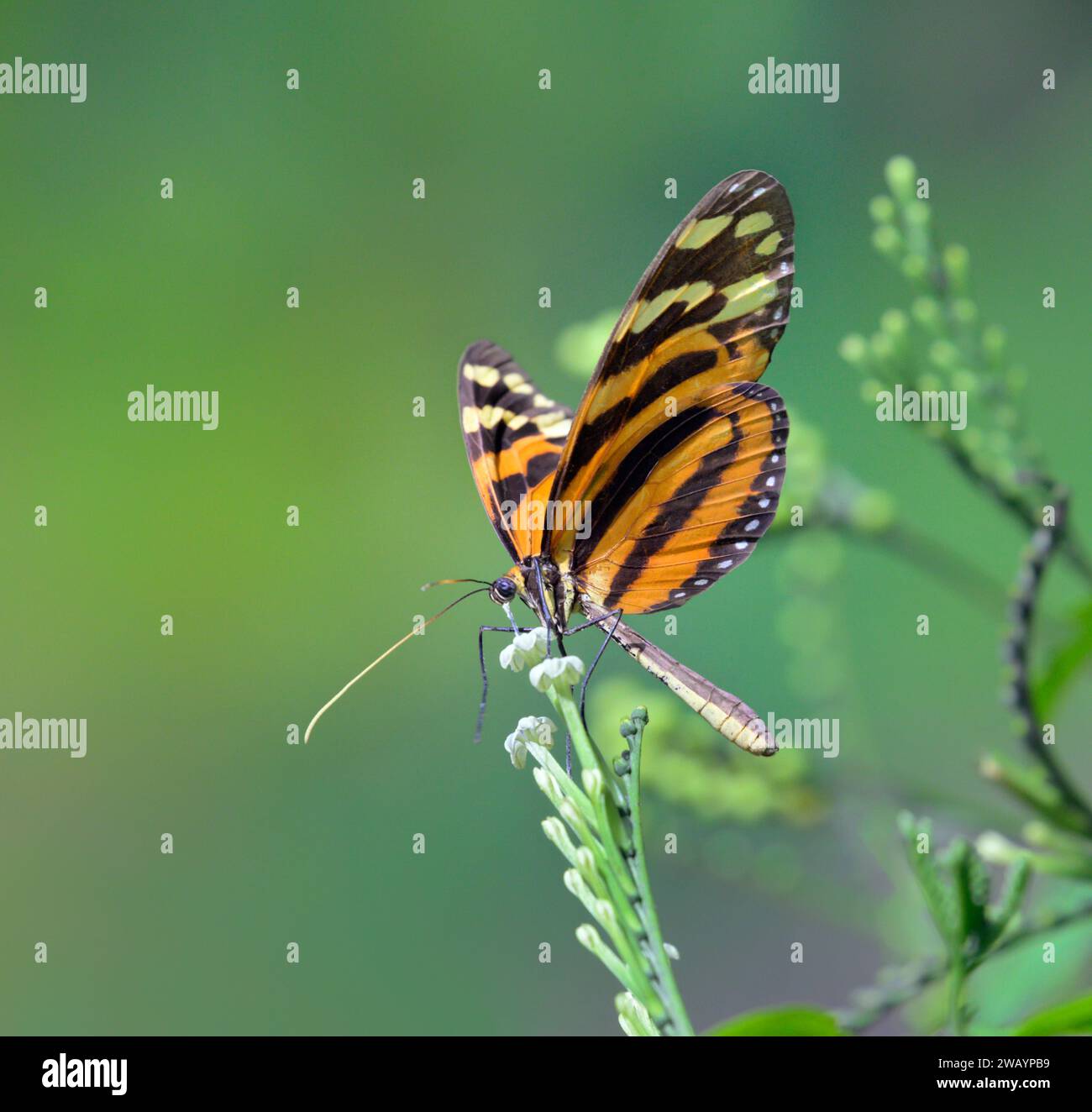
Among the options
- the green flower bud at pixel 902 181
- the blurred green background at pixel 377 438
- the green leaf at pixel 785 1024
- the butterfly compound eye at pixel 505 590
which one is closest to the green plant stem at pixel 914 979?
the green leaf at pixel 785 1024

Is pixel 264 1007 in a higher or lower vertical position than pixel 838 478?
lower

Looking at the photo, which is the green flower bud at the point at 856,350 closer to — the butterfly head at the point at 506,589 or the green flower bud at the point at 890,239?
the green flower bud at the point at 890,239

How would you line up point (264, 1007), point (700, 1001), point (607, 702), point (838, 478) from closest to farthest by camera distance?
1. point (838, 478)
2. point (607, 702)
3. point (700, 1001)
4. point (264, 1007)

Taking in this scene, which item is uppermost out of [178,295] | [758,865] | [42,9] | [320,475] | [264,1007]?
[42,9]

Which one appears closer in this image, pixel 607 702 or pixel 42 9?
pixel 607 702

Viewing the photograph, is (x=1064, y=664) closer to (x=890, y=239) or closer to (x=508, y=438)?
(x=890, y=239)

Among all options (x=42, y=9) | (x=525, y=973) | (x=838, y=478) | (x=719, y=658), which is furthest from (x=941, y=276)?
(x=42, y=9)

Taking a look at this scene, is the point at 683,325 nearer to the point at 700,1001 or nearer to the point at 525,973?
the point at 700,1001
